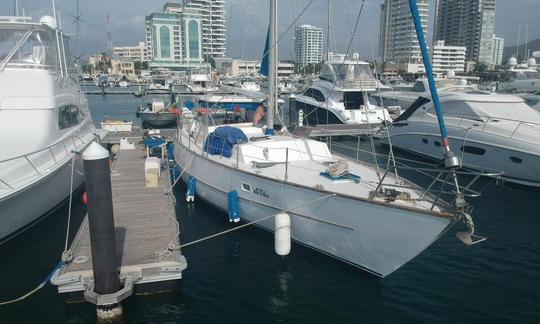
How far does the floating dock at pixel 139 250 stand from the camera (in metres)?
7.30

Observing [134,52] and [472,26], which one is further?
[134,52]

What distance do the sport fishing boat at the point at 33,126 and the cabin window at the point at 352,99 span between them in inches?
743

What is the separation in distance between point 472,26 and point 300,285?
16511cm

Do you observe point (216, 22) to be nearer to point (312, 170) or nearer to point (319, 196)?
point (312, 170)

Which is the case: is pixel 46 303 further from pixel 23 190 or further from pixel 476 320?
pixel 476 320

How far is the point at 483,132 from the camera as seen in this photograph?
55.8 feet

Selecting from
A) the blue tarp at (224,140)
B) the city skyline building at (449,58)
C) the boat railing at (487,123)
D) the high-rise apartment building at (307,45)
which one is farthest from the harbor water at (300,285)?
the city skyline building at (449,58)

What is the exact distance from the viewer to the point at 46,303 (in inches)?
301

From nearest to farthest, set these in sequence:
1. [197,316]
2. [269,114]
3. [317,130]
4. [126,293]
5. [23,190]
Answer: [126,293]
[197,316]
[23,190]
[269,114]
[317,130]

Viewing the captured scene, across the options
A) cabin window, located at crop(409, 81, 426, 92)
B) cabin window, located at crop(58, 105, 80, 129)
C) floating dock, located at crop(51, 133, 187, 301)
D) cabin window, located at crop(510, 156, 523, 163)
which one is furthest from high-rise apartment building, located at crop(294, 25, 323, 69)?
floating dock, located at crop(51, 133, 187, 301)

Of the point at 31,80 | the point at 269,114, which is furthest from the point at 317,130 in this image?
the point at 31,80

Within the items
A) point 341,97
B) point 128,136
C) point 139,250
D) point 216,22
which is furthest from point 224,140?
point 216,22

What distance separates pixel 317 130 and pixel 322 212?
1525 cm

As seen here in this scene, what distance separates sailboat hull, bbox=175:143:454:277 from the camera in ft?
24.6
